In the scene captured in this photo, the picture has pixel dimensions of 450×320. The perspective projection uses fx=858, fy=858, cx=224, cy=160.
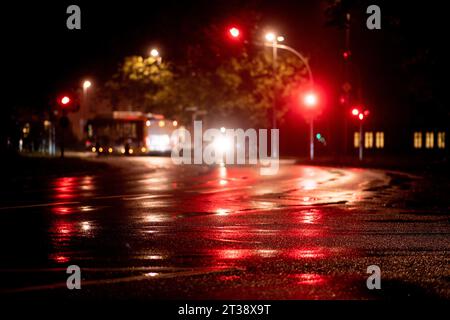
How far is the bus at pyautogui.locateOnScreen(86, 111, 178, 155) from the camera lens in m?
72.4

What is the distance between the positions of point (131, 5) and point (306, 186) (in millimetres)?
26547

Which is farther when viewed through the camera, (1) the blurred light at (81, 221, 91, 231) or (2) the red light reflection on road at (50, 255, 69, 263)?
(1) the blurred light at (81, 221, 91, 231)

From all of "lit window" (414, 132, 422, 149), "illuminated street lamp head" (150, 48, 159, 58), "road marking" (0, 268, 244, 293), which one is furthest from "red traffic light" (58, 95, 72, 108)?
"lit window" (414, 132, 422, 149)

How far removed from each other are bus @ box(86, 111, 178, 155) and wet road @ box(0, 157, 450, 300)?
4895 cm

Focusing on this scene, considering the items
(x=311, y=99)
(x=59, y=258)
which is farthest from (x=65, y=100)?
(x=59, y=258)

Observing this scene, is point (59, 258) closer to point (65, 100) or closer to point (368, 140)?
point (65, 100)

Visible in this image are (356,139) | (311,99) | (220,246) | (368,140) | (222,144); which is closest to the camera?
(220,246)

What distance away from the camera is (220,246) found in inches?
488

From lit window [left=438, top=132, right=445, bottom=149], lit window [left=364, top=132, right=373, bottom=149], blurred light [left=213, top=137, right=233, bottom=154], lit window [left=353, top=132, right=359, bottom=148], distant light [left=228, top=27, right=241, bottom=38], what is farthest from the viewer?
lit window [left=364, top=132, right=373, bottom=149]

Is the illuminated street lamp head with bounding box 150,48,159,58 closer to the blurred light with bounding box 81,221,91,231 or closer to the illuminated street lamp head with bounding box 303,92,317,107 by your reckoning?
the illuminated street lamp head with bounding box 303,92,317,107

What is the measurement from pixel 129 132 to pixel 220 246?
61736 millimetres

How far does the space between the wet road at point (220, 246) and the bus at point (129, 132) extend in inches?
1927

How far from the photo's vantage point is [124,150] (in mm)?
73188

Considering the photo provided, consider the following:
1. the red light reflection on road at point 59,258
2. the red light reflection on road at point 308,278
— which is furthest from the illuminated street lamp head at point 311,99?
the red light reflection on road at point 308,278
